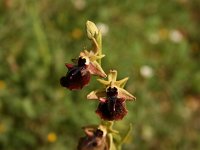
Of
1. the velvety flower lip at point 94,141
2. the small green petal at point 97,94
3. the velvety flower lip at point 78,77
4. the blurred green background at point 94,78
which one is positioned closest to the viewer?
the velvety flower lip at point 78,77

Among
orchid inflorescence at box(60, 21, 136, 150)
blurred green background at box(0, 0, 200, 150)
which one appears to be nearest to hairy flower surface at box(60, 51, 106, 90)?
orchid inflorescence at box(60, 21, 136, 150)

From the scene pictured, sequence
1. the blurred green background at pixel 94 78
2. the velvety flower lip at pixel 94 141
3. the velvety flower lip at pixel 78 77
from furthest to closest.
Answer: the blurred green background at pixel 94 78 → the velvety flower lip at pixel 94 141 → the velvety flower lip at pixel 78 77

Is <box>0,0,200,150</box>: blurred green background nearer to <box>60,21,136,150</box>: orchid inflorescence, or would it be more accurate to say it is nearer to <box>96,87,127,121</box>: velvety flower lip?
<box>60,21,136,150</box>: orchid inflorescence

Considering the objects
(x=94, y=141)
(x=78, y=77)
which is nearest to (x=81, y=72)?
(x=78, y=77)

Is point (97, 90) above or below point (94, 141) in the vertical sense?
above

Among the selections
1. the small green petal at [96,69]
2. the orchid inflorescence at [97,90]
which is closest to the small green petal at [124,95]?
the orchid inflorescence at [97,90]

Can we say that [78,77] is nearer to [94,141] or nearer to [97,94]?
[97,94]

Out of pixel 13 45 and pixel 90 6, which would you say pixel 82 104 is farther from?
pixel 90 6

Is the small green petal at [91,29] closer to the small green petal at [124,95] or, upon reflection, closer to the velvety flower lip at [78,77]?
the velvety flower lip at [78,77]

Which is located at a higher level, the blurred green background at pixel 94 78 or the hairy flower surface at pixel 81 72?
the blurred green background at pixel 94 78
